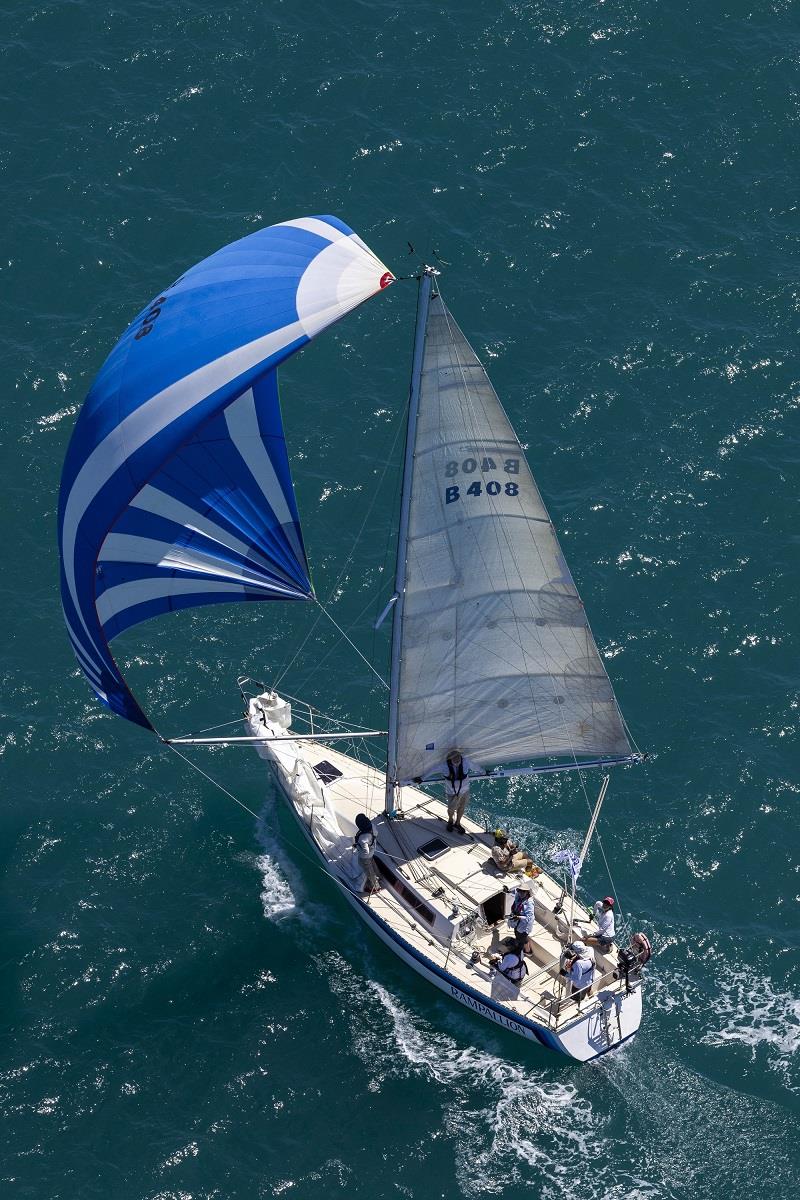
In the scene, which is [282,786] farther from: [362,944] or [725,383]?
[725,383]

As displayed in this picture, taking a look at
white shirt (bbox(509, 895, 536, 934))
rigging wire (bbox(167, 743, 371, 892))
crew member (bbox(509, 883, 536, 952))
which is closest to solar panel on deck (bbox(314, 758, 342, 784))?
rigging wire (bbox(167, 743, 371, 892))

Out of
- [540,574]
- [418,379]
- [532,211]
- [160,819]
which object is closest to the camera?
[418,379]

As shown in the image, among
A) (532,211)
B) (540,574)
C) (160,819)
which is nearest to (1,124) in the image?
(532,211)

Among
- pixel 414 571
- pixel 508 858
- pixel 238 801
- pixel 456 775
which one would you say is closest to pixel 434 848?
pixel 508 858

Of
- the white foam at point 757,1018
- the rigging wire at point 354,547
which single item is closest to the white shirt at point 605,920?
the white foam at point 757,1018

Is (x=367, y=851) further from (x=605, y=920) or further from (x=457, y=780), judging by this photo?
(x=605, y=920)
